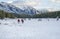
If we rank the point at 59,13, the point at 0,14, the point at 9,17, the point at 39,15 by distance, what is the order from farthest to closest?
the point at 39,15 < the point at 59,13 < the point at 9,17 < the point at 0,14

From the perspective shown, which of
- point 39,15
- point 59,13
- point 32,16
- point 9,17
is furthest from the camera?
point 32,16

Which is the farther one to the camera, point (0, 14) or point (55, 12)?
point (55, 12)

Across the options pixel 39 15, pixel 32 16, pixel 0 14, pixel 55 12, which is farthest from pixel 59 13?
pixel 0 14

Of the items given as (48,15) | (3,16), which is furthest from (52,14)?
(3,16)

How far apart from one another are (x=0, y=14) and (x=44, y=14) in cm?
3593

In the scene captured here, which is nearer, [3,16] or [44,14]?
[3,16]

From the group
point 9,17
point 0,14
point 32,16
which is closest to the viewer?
point 0,14

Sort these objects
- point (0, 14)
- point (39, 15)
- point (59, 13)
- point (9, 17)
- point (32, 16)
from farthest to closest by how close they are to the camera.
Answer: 1. point (32, 16)
2. point (39, 15)
3. point (59, 13)
4. point (9, 17)
5. point (0, 14)

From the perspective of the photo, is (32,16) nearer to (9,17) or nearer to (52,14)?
(52,14)

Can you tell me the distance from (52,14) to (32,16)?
22.1 metres

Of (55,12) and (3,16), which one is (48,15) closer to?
(55,12)

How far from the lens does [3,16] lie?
98.8 m

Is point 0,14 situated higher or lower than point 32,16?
higher

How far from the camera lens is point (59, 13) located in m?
118
